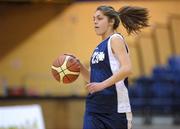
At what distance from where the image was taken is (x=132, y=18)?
169 inches

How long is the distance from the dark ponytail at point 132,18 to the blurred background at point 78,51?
6.60m

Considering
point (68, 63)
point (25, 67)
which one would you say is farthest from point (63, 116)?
point (25, 67)

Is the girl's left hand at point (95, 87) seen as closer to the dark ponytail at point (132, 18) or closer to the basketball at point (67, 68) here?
the basketball at point (67, 68)

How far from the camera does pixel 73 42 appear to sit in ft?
49.4

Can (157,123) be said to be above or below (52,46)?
below

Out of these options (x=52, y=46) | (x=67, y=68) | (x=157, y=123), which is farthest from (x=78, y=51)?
(x=67, y=68)

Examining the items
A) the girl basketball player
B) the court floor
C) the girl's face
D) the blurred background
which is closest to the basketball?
the girl basketball player

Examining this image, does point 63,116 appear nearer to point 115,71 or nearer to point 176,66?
point 176,66

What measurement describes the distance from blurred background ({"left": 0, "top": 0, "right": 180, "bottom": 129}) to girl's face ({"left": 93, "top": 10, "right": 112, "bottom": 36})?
6.81 meters

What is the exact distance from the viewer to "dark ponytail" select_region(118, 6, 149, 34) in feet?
14.0

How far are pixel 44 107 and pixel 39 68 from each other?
5.88 metres

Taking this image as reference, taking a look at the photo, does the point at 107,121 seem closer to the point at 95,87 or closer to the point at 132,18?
the point at 95,87

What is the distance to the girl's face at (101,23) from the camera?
412 centimetres

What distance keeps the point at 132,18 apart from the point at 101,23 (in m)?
0.32
